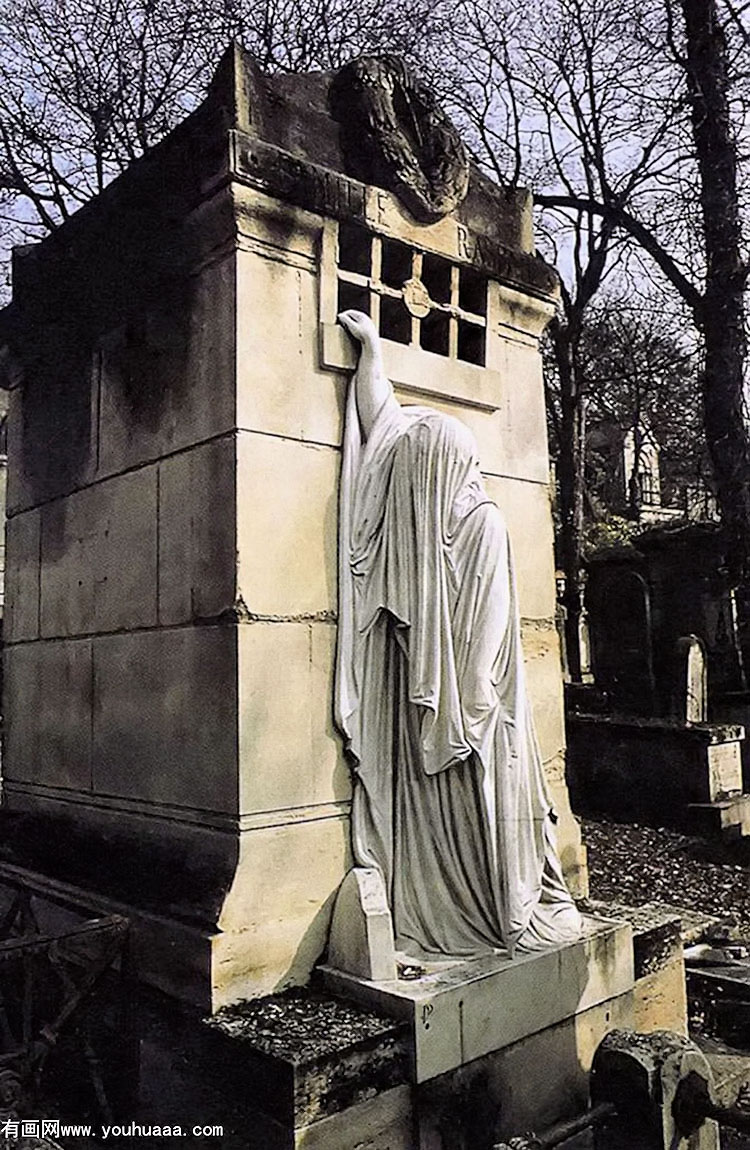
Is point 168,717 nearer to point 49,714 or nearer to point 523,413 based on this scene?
point 49,714

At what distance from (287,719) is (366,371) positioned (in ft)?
5.33

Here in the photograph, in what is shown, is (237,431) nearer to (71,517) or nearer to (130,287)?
(130,287)

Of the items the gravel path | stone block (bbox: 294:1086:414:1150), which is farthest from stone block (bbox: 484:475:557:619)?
the gravel path

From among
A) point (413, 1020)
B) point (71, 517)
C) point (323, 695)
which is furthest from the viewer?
point (71, 517)

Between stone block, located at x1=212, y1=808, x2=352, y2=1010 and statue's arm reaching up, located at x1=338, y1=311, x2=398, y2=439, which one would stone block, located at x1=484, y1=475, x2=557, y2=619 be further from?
stone block, located at x1=212, y1=808, x2=352, y2=1010

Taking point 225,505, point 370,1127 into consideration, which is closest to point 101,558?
point 225,505

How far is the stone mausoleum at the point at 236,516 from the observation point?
407cm

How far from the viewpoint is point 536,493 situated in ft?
18.2

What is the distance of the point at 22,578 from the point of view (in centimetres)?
589

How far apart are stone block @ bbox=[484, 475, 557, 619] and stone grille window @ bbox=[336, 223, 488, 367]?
732 millimetres

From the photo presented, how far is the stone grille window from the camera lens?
4.69 metres

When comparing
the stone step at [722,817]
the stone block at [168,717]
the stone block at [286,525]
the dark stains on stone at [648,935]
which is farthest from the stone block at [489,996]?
the stone step at [722,817]

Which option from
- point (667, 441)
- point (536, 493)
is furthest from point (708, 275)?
point (667, 441)

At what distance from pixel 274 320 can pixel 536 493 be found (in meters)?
1.94
